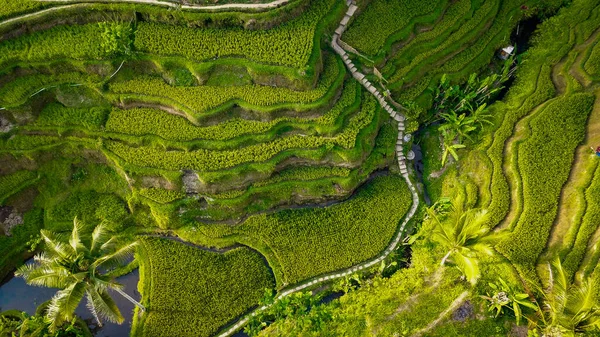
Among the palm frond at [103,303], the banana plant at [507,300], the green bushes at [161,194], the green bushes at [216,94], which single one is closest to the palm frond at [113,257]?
the palm frond at [103,303]

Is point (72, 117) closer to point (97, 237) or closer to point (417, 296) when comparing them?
point (97, 237)

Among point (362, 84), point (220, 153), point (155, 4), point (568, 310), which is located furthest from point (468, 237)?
point (155, 4)

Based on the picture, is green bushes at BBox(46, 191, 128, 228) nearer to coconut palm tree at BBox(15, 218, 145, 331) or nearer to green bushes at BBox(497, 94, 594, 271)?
coconut palm tree at BBox(15, 218, 145, 331)

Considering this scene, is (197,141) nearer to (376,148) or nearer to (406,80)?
(376,148)

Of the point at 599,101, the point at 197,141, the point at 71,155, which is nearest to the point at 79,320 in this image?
the point at 71,155

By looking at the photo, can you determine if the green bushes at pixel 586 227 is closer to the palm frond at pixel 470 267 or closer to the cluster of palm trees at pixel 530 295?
the cluster of palm trees at pixel 530 295

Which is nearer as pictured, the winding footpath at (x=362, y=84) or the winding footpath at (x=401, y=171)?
the winding footpath at (x=401, y=171)

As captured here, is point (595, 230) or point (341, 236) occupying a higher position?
point (595, 230)
